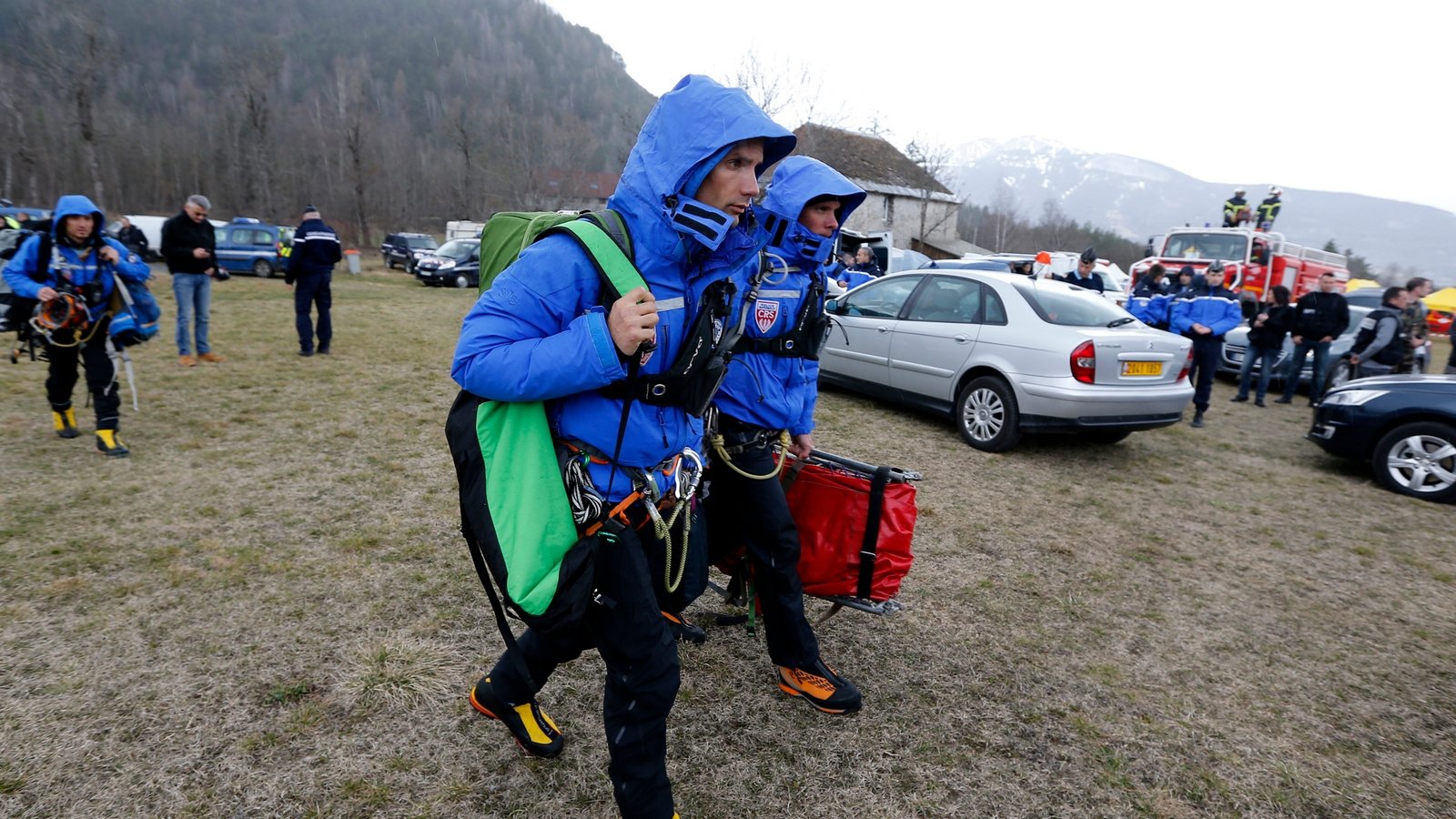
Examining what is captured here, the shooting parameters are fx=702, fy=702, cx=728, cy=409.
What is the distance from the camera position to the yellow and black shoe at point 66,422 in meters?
5.44

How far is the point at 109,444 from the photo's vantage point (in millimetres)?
5129

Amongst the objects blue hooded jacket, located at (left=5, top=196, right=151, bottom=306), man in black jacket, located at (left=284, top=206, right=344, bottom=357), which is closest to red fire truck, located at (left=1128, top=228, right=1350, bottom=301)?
man in black jacket, located at (left=284, top=206, right=344, bottom=357)

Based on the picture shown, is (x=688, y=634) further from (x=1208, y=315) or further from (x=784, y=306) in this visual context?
(x=1208, y=315)

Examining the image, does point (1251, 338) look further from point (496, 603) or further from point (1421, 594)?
point (496, 603)

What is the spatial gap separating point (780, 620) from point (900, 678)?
27.7 inches

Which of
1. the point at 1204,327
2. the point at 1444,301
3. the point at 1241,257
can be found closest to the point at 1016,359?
Result: the point at 1204,327

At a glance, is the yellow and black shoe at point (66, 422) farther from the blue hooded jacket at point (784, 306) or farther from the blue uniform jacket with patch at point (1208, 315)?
the blue uniform jacket with patch at point (1208, 315)

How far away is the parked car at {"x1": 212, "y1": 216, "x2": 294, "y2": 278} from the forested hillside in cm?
1025

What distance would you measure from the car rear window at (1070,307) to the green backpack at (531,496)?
5.55m

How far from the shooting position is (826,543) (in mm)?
2863

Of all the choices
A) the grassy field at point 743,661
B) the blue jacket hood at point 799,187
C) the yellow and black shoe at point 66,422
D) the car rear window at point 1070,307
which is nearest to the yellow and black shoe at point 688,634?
the grassy field at point 743,661

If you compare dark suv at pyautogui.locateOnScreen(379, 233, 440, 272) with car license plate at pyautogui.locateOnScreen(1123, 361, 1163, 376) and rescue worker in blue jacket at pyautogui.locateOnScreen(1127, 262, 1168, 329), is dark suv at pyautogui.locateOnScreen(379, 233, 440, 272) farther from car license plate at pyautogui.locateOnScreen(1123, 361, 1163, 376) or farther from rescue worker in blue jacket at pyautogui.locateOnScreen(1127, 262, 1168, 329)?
car license plate at pyautogui.locateOnScreen(1123, 361, 1163, 376)

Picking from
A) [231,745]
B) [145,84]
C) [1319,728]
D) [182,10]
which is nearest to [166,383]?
[231,745]

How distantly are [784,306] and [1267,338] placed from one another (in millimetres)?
10205
